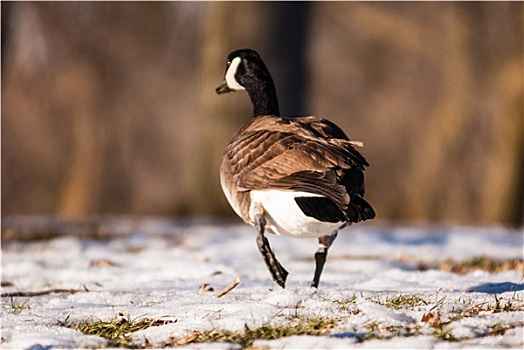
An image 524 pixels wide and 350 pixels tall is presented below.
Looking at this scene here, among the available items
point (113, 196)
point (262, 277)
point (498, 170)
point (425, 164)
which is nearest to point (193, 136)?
point (113, 196)

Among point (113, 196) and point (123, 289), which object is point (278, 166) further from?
point (113, 196)

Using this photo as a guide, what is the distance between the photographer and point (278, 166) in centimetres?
625

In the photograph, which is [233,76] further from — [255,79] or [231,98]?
[231,98]

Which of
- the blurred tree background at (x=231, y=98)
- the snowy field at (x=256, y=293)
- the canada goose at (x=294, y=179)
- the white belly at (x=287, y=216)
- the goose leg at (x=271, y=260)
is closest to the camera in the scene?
the snowy field at (x=256, y=293)

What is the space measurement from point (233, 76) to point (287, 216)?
184cm

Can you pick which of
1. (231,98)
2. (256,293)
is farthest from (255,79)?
(231,98)

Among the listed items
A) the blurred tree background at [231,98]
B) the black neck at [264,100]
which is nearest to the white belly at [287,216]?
the black neck at [264,100]

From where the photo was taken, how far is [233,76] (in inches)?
302

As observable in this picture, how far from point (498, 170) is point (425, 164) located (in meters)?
8.04

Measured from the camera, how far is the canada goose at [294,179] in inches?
233

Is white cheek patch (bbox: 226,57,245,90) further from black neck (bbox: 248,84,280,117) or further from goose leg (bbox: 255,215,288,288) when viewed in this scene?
goose leg (bbox: 255,215,288,288)

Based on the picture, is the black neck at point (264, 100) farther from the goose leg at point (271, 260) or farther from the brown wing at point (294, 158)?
the goose leg at point (271, 260)

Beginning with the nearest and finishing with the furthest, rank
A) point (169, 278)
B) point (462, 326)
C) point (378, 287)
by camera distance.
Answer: point (462, 326), point (378, 287), point (169, 278)

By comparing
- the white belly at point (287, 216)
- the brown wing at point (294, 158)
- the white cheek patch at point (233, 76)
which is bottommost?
the white belly at point (287, 216)
